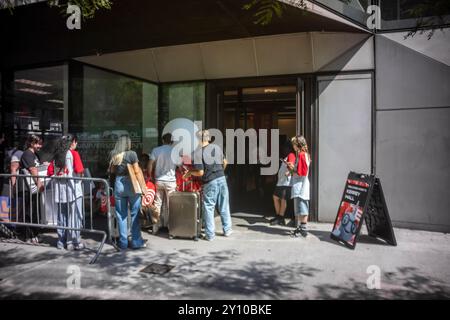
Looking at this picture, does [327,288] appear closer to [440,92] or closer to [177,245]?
[177,245]

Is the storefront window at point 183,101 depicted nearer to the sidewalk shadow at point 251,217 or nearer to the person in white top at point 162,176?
the person in white top at point 162,176

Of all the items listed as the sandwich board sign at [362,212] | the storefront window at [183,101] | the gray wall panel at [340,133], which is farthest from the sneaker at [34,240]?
the gray wall panel at [340,133]

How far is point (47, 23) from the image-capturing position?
271 inches

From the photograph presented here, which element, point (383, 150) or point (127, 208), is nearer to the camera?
point (127, 208)

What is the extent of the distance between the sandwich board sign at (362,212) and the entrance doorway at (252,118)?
2698 mm

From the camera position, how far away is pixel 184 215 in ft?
21.0

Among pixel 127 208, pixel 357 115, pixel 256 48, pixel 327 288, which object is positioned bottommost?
pixel 327 288

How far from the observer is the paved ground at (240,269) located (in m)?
4.19

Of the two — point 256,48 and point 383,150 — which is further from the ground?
point 256,48

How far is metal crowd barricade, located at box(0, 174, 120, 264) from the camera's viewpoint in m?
5.61

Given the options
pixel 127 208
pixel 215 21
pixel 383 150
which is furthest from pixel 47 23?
pixel 383 150

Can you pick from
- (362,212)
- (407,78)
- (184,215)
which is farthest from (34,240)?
(407,78)

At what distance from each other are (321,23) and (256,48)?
1.62 meters

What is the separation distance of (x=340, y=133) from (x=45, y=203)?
565 cm
